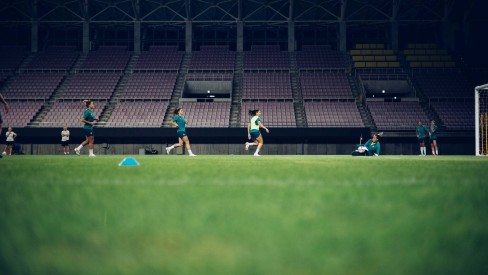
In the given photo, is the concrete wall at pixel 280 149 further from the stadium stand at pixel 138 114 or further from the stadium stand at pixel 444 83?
the stadium stand at pixel 444 83

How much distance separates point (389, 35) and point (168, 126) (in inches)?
916

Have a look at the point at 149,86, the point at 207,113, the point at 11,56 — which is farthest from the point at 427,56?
the point at 11,56

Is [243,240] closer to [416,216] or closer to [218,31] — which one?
[416,216]

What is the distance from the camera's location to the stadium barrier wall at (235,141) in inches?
1114

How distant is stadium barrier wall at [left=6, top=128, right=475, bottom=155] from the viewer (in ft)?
92.8

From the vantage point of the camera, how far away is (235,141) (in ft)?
95.0

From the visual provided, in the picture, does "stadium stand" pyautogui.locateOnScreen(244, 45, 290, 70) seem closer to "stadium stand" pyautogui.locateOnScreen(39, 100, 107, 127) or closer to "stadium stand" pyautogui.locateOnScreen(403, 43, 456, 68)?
"stadium stand" pyautogui.locateOnScreen(403, 43, 456, 68)

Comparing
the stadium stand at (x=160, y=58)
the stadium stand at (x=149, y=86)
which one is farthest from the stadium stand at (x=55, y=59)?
the stadium stand at (x=149, y=86)

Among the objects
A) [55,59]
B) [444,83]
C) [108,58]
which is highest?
[108,58]

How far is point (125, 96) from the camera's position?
1332 inches

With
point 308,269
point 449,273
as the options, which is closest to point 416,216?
point 449,273

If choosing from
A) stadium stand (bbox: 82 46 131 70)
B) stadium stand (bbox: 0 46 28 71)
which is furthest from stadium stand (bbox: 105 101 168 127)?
stadium stand (bbox: 0 46 28 71)

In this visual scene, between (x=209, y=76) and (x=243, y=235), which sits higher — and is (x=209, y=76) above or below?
above

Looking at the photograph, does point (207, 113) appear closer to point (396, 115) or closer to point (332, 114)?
point (332, 114)
